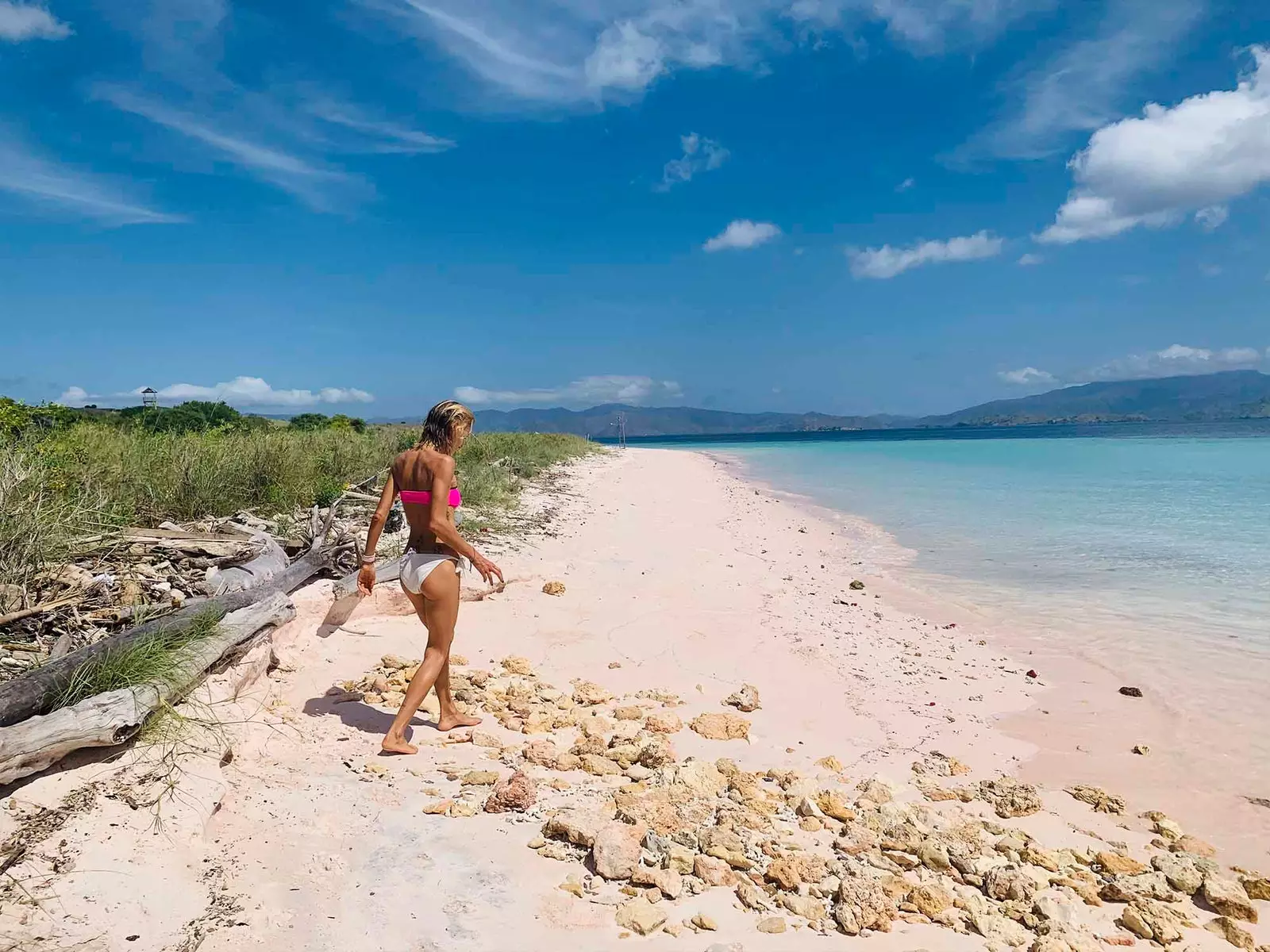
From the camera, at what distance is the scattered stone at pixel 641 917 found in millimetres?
2385

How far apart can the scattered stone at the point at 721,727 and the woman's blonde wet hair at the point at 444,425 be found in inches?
86.3

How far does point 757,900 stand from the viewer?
256 centimetres

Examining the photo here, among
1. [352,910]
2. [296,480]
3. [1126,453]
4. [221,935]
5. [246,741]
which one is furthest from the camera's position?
[1126,453]

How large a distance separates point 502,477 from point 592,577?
7.24 metres

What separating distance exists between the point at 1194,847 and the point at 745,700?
2314 millimetres

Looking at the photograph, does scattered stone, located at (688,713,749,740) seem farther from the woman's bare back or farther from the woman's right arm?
the woman's bare back

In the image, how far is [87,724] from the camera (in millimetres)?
2855

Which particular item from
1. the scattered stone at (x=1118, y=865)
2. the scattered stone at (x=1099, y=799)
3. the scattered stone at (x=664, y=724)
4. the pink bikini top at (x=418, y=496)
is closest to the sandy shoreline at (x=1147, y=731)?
the scattered stone at (x=1099, y=799)

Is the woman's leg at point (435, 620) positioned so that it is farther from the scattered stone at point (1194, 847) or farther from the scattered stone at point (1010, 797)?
the scattered stone at point (1194, 847)

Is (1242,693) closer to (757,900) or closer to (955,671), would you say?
(955,671)

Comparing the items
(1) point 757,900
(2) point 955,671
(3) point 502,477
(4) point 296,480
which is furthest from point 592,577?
(3) point 502,477

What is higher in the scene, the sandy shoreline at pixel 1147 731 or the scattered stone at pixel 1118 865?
the scattered stone at pixel 1118 865

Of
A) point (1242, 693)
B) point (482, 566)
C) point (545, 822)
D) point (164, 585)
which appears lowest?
point (1242, 693)

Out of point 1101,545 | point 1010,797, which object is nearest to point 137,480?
point 1010,797
